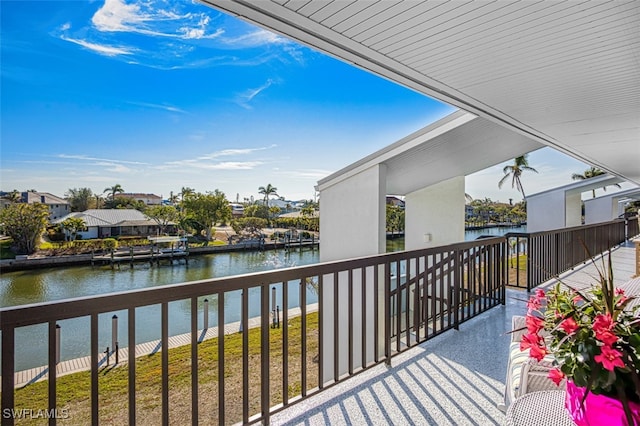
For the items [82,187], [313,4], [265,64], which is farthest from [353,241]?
[82,187]

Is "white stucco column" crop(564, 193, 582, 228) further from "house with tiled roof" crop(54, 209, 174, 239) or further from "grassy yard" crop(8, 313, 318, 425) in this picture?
"house with tiled roof" crop(54, 209, 174, 239)

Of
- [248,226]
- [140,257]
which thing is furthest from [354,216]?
[248,226]

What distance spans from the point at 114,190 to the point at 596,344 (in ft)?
137

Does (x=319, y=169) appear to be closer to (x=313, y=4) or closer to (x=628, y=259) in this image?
(x=628, y=259)

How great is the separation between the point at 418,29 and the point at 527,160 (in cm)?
3174

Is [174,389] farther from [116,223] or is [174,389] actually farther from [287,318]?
[116,223]

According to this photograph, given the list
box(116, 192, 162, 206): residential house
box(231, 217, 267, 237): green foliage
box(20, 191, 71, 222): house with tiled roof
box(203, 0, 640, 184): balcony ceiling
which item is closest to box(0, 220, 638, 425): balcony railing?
box(203, 0, 640, 184): balcony ceiling

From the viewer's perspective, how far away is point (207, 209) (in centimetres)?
3491

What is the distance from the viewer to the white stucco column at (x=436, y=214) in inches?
314

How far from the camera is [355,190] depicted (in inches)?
249

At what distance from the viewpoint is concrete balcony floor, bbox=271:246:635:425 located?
2.07m

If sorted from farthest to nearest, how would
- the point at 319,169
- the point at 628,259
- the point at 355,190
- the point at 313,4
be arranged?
1. the point at 319,169
2. the point at 628,259
3. the point at 355,190
4. the point at 313,4

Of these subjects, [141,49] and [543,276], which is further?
[141,49]

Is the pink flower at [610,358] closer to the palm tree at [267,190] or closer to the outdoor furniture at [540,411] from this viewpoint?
the outdoor furniture at [540,411]
